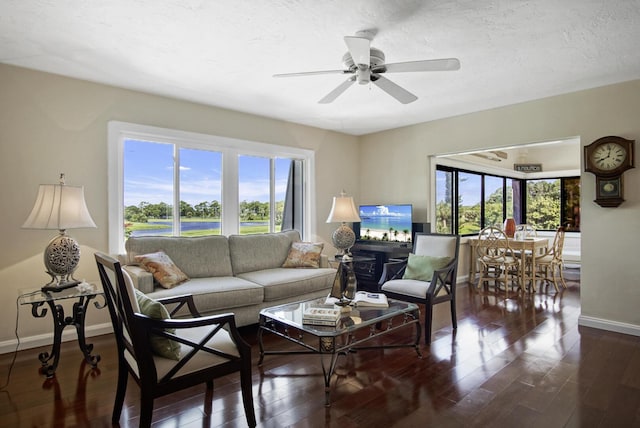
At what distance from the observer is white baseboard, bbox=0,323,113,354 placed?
10.3 feet

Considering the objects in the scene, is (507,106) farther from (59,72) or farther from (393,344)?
(59,72)

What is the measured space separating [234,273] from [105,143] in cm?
191

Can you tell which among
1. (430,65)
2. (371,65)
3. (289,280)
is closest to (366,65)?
(371,65)

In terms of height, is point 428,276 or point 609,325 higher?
point 428,276

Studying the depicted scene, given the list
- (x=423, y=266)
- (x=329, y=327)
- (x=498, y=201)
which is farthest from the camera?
(x=498, y=201)

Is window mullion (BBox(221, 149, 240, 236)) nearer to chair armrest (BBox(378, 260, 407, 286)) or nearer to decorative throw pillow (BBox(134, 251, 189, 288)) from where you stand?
decorative throw pillow (BBox(134, 251, 189, 288))

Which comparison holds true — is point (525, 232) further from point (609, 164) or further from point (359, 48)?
point (359, 48)

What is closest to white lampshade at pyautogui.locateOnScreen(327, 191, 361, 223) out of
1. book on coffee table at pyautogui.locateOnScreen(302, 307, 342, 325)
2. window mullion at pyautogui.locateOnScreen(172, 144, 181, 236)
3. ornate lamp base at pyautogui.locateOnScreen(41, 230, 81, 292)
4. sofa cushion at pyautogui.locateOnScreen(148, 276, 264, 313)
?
sofa cushion at pyautogui.locateOnScreen(148, 276, 264, 313)

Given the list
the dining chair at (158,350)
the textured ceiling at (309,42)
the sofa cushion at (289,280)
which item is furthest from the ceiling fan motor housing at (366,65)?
the sofa cushion at (289,280)

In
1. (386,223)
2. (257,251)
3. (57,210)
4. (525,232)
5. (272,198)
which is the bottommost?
(257,251)

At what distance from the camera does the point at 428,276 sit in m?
3.69

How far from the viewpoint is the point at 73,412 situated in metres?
2.16

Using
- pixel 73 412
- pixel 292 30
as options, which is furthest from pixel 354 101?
pixel 73 412

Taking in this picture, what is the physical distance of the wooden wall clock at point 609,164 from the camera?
3.54 metres
